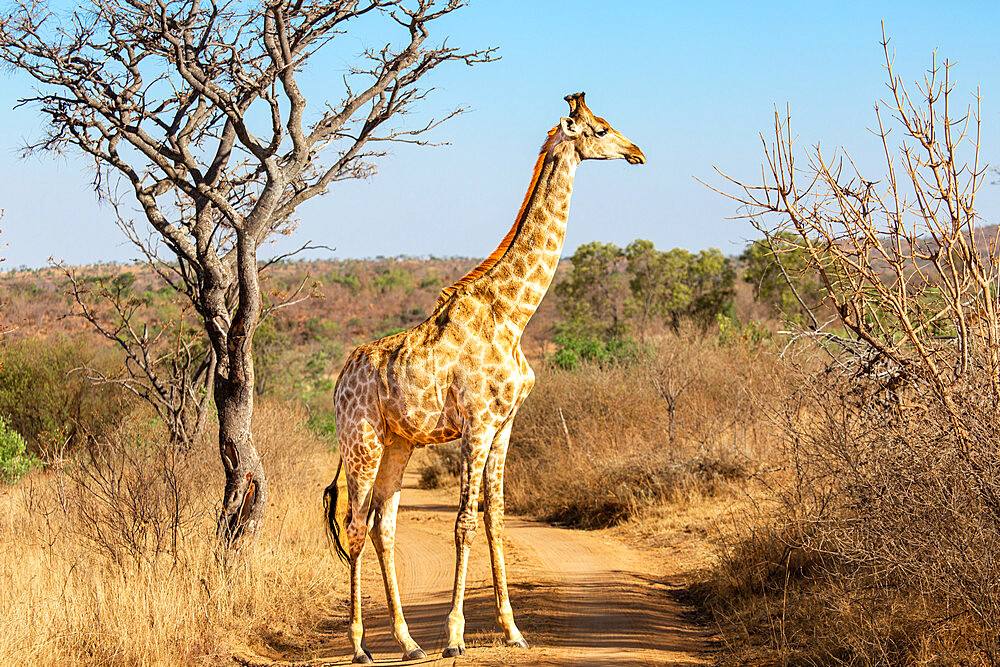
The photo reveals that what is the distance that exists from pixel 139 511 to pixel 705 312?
24775mm

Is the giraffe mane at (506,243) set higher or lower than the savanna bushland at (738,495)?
higher

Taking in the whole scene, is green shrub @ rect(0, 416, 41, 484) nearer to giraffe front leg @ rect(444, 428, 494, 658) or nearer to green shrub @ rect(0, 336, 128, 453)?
green shrub @ rect(0, 336, 128, 453)

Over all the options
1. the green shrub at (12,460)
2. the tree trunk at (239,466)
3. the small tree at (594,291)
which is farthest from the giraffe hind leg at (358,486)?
the small tree at (594,291)

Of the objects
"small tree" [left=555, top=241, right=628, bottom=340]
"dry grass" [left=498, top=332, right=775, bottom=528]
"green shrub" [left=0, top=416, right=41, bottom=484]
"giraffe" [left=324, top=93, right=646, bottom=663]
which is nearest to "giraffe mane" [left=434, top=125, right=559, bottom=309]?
"giraffe" [left=324, top=93, right=646, bottom=663]

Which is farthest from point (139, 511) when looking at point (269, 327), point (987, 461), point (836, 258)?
point (269, 327)

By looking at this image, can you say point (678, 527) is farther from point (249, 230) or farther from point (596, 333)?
point (596, 333)

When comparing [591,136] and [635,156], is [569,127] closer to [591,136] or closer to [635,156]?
[591,136]

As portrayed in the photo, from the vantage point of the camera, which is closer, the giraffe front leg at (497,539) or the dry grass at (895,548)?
the dry grass at (895,548)

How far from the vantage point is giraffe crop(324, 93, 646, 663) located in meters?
6.16

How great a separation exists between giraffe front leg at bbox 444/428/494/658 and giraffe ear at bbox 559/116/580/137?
220 cm

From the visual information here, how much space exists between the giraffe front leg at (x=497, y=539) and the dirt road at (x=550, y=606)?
134mm

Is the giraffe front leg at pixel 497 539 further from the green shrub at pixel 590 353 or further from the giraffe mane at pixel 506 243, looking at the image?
the green shrub at pixel 590 353

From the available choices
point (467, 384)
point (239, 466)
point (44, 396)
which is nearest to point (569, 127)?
point (467, 384)

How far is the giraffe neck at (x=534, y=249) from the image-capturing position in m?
6.38
